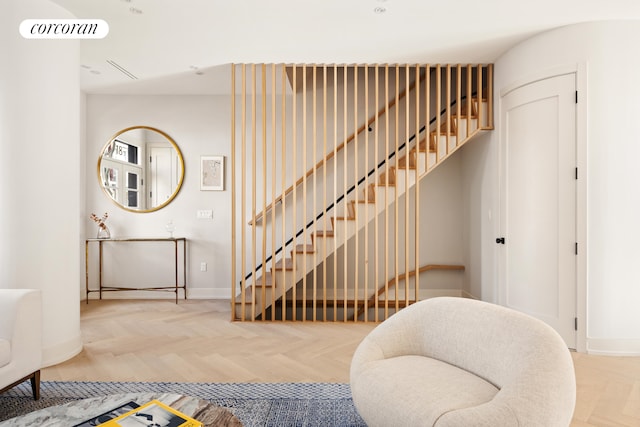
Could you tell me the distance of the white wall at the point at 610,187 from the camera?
10.7ft

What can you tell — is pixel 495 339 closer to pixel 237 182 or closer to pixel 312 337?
pixel 312 337

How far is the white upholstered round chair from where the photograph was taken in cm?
149

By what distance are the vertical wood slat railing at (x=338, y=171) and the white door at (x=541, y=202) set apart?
626 mm

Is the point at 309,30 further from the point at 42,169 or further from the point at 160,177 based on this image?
the point at 160,177

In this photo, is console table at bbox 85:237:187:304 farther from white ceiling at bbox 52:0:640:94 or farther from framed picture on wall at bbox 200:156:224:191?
white ceiling at bbox 52:0:640:94

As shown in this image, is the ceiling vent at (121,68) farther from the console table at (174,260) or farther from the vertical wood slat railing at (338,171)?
the console table at (174,260)

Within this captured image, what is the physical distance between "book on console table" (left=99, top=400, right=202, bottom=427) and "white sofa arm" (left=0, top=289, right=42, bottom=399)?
4.23 feet

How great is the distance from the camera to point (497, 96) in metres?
4.26

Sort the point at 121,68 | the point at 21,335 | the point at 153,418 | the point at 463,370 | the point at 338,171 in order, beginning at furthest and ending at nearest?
the point at 338,171 → the point at 121,68 → the point at 21,335 → the point at 463,370 → the point at 153,418

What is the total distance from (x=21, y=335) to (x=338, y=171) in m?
Result: 3.91

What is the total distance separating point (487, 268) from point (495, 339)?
2985mm

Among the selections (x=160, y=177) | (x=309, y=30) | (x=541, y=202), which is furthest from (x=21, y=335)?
(x=541, y=202)

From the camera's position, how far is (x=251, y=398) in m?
2.46

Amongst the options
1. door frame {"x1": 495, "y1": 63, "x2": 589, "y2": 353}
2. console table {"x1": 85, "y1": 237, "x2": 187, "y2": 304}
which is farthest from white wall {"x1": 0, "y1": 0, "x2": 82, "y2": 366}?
door frame {"x1": 495, "y1": 63, "x2": 589, "y2": 353}
